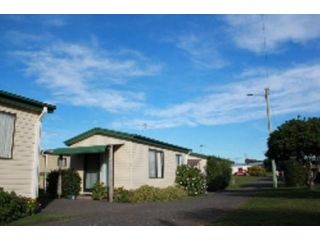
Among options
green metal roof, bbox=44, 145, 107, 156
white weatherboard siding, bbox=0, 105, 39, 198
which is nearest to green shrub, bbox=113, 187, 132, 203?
green metal roof, bbox=44, 145, 107, 156

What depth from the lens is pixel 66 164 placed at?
25.1 meters

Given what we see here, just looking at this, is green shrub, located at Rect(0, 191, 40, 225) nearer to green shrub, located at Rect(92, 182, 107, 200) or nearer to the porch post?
the porch post

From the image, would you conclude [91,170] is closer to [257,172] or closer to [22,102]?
[22,102]

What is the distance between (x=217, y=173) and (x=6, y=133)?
20622mm

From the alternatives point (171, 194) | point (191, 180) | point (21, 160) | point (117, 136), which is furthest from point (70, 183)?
point (21, 160)

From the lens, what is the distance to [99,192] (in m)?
21.4

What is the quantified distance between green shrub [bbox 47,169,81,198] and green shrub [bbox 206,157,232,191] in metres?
11.3

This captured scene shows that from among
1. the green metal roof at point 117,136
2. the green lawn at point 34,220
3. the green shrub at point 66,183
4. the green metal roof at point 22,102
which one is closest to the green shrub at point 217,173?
the green metal roof at point 117,136

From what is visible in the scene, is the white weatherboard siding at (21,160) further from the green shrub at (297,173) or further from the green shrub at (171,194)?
the green shrub at (297,173)

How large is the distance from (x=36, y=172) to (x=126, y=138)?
299 inches

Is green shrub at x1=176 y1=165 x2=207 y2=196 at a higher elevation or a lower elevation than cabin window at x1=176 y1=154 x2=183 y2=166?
lower

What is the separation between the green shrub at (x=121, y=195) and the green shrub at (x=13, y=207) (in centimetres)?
701

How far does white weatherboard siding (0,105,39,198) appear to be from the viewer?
13586 millimetres
